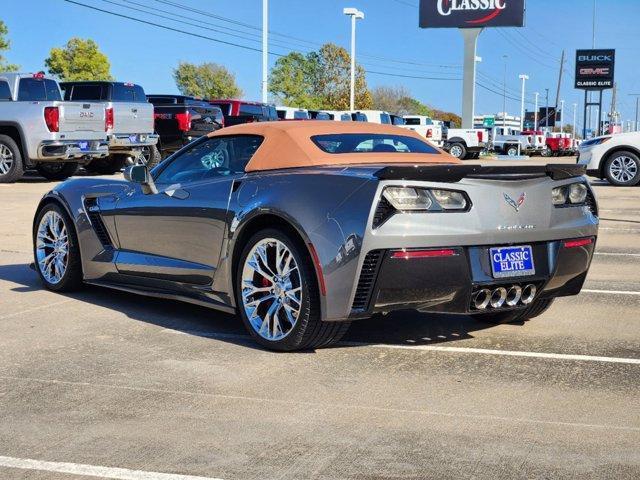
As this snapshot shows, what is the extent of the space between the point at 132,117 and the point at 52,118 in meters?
2.99

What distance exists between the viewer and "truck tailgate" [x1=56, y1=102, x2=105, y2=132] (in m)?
18.5

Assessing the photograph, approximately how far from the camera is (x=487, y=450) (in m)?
3.80

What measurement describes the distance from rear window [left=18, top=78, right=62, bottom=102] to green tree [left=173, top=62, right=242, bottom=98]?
8215 cm

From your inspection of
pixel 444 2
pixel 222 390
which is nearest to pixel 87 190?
pixel 222 390

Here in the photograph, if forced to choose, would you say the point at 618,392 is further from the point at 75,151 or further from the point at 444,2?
the point at 444,2

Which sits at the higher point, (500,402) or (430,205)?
(430,205)

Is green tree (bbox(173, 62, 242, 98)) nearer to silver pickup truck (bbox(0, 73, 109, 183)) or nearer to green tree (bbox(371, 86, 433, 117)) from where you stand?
green tree (bbox(371, 86, 433, 117))

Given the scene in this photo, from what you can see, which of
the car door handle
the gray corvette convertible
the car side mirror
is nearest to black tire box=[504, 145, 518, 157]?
the gray corvette convertible

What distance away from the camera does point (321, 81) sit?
78438 millimetres

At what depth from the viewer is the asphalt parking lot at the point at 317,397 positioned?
3.68 m

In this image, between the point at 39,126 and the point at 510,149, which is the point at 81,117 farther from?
the point at 510,149

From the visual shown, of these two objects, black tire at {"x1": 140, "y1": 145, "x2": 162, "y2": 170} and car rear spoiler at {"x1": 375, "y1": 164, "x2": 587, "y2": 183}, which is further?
black tire at {"x1": 140, "y1": 145, "x2": 162, "y2": 170}

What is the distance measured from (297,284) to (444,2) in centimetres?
5653

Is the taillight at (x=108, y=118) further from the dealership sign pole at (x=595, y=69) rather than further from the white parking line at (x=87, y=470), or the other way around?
the dealership sign pole at (x=595, y=69)
